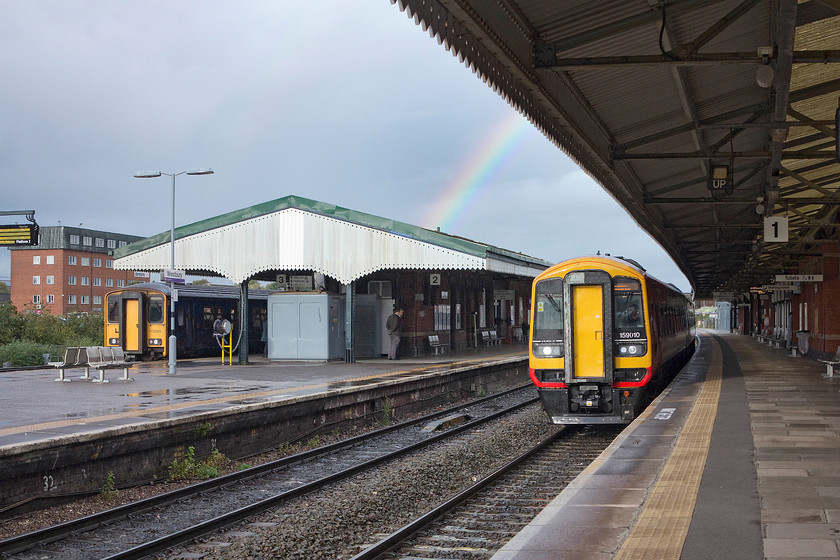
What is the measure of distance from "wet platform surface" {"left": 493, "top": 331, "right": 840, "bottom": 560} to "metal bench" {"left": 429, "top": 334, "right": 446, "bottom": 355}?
16218 mm

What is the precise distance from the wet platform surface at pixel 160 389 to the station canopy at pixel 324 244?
2784 mm

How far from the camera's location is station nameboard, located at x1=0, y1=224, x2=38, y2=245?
Result: 2306 cm

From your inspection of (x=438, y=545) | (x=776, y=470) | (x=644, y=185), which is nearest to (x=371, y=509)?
(x=438, y=545)

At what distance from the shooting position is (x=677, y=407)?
41.0 feet

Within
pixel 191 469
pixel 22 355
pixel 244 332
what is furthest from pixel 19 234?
pixel 191 469

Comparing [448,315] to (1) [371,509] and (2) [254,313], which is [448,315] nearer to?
(2) [254,313]

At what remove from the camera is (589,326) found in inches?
520

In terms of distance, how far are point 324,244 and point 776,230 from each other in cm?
1187

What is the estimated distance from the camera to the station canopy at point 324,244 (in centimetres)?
2258

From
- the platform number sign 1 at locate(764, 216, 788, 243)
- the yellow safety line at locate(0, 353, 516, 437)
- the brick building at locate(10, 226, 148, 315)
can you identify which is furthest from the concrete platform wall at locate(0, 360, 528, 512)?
the brick building at locate(10, 226, 148, 315)

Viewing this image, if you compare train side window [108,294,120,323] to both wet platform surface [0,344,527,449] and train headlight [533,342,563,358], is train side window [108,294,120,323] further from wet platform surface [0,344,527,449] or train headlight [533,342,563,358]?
train headlight [533,342,563,358]

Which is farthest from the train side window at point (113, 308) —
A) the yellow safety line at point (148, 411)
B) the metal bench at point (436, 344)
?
the yellow safety line at point (148, 411)

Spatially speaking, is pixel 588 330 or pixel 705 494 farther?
pixel 588 330

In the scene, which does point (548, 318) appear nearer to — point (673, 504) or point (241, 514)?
point (241, 514)
